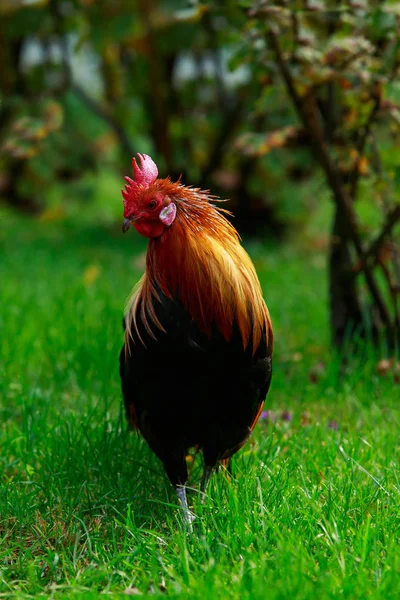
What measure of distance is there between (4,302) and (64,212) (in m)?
5.38

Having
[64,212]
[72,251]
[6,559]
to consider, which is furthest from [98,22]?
[6,559]

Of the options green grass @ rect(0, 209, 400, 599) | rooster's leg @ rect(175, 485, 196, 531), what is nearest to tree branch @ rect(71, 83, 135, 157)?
green grass @ rect(0, 209, 400, 599)

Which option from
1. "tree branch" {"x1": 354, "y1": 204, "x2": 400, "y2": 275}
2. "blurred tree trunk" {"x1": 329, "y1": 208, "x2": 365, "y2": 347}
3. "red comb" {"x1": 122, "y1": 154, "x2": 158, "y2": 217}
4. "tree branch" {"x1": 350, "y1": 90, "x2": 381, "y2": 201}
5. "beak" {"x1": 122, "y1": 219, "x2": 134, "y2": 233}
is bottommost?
"blurred tree trunk" {"x1": 329, "y1": 208, "x2": 365, "y2": 347}

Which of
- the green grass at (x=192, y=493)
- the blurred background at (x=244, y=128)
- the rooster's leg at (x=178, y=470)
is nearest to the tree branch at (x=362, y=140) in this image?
the blurred background at (x=244, y=128)

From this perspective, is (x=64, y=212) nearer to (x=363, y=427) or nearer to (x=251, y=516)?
(x=363, y=427)

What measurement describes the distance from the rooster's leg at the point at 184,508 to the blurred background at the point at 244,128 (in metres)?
1.84

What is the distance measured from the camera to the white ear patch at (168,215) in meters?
2.40

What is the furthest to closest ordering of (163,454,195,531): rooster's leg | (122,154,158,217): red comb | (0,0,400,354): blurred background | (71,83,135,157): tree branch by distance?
(71,83,135,157): tree branch, (0,0,400,354): blurred background, (163,454,195,531): rooster's leg, (122,154,158,217): red comb

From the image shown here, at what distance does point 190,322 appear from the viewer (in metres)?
2.42

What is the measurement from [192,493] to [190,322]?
88 centimetres

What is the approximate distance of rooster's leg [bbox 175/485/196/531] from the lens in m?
2.48

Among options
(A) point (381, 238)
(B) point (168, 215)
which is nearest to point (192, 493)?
(B) point (168, 215)

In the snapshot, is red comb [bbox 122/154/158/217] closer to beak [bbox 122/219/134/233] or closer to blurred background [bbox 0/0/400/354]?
beak [bbox 122/219/134/233]

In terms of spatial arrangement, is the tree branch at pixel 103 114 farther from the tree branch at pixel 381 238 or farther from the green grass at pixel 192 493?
the tree branch at pixel 381 238
